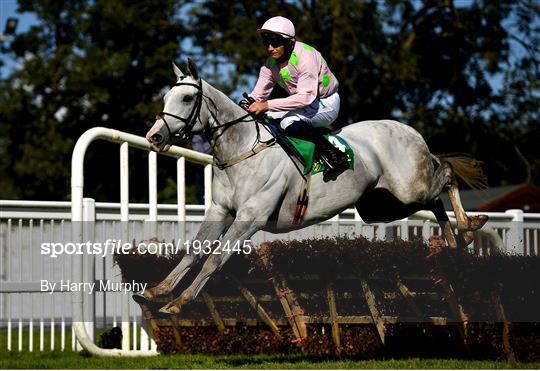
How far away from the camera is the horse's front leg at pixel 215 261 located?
720cm

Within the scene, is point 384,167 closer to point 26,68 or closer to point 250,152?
point 250,152

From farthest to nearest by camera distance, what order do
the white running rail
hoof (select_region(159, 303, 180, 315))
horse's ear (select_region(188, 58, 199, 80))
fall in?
the white running rail, horse's ear (select_region(188, 58, 199, 80)), hoof (select_region(159, 303, 180, 315))

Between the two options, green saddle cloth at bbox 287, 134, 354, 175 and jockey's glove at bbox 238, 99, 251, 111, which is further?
jockey's glove at bbox 238, 99, 251, 111

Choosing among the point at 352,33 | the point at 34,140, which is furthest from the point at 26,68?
the point at 352,33

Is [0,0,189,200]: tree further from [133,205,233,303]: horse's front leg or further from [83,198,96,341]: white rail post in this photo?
[133,205,233,303]: horse's front leg

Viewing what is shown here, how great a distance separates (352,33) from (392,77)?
2004mm

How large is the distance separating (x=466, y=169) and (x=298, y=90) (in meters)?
2.36

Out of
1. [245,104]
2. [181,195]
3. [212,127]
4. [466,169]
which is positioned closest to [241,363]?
[212,127]

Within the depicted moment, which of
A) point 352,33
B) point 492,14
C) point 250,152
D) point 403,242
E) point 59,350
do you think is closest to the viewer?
point 250,152

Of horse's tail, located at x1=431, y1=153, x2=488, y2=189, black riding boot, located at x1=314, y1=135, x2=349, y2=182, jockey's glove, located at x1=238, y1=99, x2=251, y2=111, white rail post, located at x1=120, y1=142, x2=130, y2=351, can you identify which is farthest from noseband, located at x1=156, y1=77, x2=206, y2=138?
horse's tail, located at x1=431, y1=153, x2=488, y2=189

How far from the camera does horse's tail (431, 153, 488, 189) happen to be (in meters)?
9.41

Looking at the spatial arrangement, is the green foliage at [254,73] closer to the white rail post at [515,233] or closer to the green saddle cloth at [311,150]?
the white rail post at [515,233]

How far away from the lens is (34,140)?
33.0 meters

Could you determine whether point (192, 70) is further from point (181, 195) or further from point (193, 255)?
point (181, 195)
